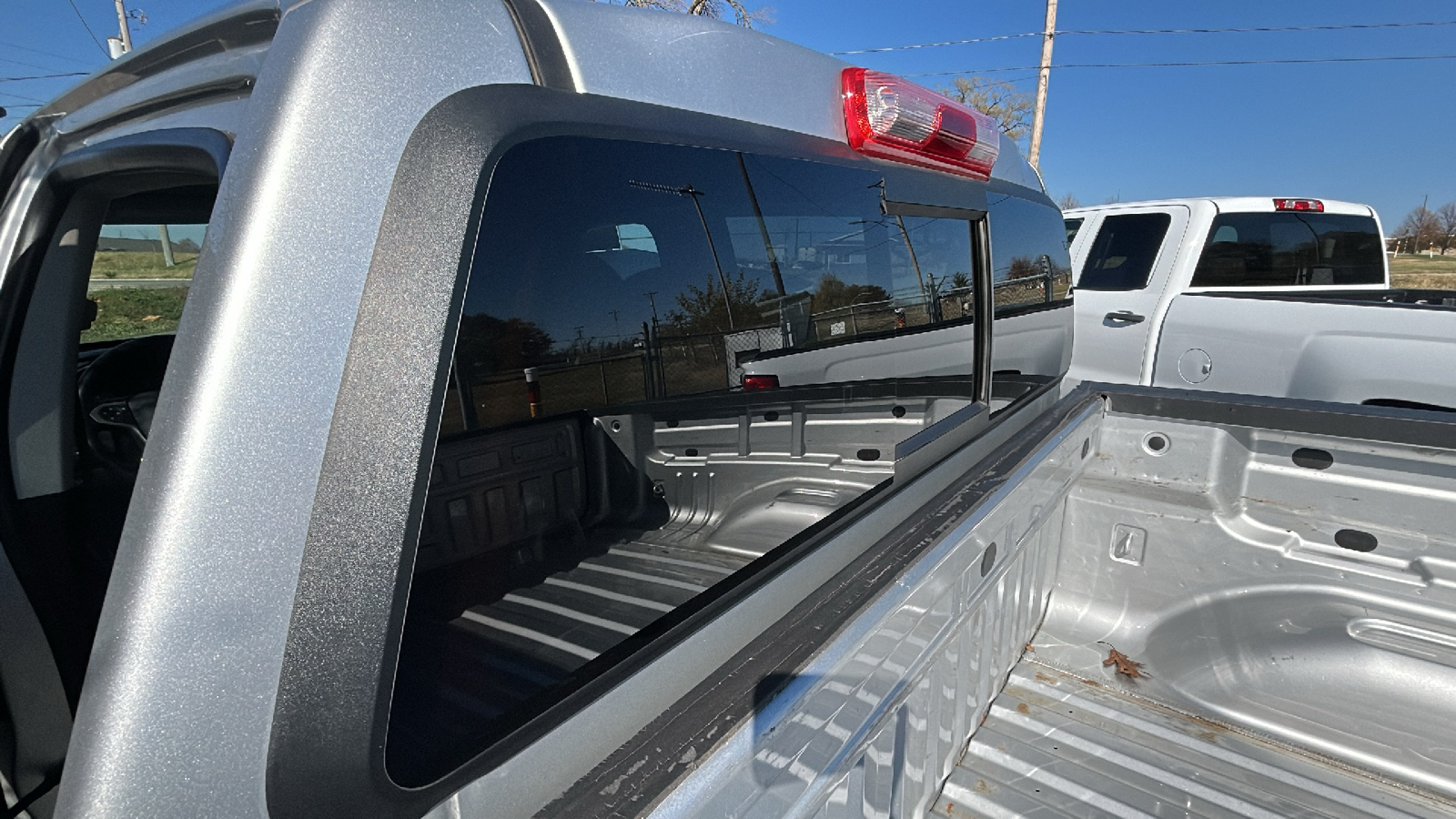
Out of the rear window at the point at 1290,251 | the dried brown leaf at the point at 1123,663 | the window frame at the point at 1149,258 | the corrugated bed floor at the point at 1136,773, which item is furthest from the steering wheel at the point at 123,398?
the rear window at the point at 1290,251

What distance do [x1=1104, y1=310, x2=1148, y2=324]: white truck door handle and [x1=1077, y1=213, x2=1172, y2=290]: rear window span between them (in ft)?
0.66

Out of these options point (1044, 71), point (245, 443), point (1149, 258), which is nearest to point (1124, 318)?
point (1149, 258)

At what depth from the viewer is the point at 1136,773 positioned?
200cm

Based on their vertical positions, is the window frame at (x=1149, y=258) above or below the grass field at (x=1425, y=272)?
above

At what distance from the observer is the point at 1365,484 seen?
7.32ft

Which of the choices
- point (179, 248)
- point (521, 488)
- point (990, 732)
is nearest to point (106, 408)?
point (179, 248)

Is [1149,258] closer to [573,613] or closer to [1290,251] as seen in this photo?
[1290,251]

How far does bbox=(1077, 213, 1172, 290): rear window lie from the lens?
200 inches

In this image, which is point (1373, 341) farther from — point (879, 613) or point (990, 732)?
point (879, 613)

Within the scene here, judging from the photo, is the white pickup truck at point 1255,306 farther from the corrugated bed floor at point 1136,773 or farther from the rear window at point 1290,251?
the corrugated bed floor at point 1136,773

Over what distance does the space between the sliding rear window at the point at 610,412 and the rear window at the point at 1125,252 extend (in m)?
4.40

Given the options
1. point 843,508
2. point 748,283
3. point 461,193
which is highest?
point 461,193

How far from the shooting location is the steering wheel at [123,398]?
1.81m

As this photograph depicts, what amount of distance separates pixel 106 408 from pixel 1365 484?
3.61m
